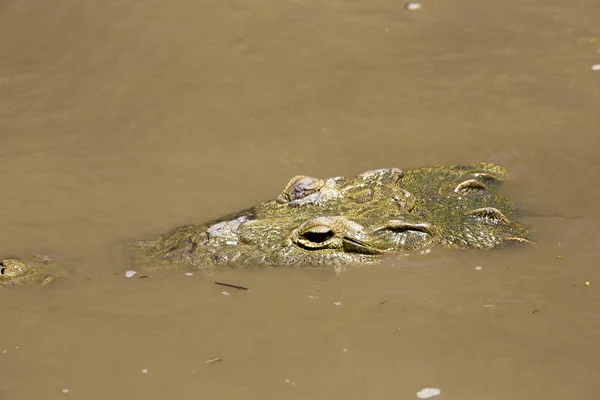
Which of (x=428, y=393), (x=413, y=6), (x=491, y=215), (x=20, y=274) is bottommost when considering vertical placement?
(x=428, y=393)

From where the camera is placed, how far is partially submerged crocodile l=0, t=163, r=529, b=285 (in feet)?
18.2

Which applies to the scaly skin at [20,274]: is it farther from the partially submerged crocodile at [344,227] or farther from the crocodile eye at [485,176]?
the crocodile eye at [485,176]

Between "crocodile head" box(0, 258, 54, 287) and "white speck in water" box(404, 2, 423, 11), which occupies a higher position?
"white speck in water" box(404, 2, 423, 11)

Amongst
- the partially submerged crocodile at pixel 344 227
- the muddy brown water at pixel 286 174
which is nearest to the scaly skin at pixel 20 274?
→ the muddy brown water at pixel 286 174

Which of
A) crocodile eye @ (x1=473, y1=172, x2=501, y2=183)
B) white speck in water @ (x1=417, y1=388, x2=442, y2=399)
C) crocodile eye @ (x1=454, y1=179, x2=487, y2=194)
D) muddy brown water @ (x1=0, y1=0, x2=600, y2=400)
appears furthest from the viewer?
crocodile eye @ (x1=473, y1=172, x2=501, y2=183)

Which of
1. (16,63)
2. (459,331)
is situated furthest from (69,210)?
(459,331)

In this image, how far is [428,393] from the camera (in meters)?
4.34

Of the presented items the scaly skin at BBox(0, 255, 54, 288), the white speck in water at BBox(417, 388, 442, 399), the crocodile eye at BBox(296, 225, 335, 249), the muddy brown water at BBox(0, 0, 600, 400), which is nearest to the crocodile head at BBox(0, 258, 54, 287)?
the scaly skin at BBox(0, 255, 54, 288)

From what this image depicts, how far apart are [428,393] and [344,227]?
5.22 feet

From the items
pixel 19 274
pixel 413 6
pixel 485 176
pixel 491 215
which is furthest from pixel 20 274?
pixel 413 6

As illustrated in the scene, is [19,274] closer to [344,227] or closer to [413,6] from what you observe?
[344,227]

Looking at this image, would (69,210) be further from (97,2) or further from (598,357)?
(598,357)

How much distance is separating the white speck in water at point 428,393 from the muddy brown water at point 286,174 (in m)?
0.04

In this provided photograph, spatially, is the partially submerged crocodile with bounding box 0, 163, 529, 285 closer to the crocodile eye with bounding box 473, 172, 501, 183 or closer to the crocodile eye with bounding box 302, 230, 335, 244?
the crocodile eye with bounding box 302, 230, 335, 244
